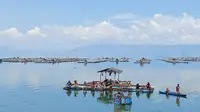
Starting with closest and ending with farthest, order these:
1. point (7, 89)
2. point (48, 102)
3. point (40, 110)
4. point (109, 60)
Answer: point (40, 110)
point (48, 102)
point (7, 89)
point (109, 60)

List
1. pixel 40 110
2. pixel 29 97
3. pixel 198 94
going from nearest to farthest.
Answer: pixel 40 110 < pixel 29 97 < pixel 198 94

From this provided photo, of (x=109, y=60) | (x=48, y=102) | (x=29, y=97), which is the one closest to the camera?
(x=48, y=102)

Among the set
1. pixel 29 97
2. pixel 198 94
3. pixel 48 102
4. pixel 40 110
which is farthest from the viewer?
pixel 198 94

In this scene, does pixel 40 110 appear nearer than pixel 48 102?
Yes

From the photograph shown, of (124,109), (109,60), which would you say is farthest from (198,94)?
(109,60)

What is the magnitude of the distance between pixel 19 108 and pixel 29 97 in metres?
A: 7.55

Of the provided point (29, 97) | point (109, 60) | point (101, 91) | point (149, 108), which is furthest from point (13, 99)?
point (109, 60)

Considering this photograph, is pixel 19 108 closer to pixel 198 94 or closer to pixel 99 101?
pixel 99 101

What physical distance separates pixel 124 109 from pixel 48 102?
8748 mm

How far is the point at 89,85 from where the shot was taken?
1863 inches

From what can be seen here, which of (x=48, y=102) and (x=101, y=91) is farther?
(x=101, y=91)

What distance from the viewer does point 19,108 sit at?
34.2m

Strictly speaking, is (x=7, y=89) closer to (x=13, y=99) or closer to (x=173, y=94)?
(x=13, y=99)

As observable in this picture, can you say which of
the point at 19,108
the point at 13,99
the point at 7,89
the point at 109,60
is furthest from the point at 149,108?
the point at 109,60
